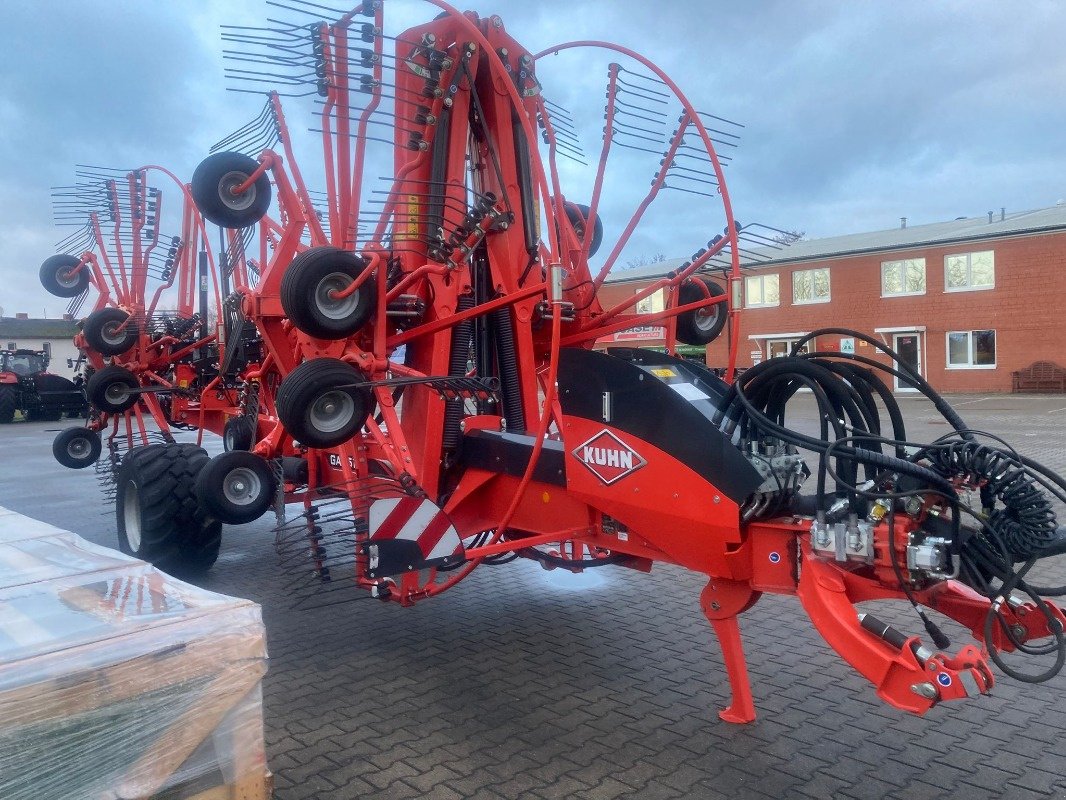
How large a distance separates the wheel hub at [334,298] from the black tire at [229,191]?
1.20m

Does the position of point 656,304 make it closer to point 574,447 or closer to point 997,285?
point 574,447

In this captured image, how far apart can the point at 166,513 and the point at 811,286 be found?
2980 centimetres

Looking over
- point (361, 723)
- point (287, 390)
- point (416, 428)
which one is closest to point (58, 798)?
point (361, 723)

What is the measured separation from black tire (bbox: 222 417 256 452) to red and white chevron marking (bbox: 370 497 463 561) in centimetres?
267

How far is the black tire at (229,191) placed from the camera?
4.97 metres

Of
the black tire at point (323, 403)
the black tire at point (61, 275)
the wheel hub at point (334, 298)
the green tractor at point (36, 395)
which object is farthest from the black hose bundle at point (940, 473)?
the green tractor at point (36, 395)

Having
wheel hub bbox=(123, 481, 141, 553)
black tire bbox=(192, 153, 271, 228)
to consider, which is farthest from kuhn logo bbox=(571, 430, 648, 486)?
wheel hub bbox=(123, 481, 141, 553)

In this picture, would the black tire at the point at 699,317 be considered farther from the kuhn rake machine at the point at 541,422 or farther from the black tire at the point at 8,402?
the black tire at the point at 8,402

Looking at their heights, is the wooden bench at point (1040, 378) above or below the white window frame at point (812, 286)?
below

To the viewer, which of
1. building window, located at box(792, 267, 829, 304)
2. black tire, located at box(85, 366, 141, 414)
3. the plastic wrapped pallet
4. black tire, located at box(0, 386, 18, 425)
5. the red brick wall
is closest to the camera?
the plastic wrapped pallet

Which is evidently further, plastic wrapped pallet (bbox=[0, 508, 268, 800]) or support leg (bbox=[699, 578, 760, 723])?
support leg (bbox=[699, 578, 760, 723])

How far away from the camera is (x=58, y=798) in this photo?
77.3 inches

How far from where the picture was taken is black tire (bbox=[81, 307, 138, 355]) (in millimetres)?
8016

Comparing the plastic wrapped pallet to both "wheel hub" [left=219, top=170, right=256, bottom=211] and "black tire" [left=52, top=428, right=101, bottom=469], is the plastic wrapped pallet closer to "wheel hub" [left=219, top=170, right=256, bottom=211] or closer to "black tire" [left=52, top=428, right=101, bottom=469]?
"wheel hub" [left=219, top=170, right=256, bottom=211]
